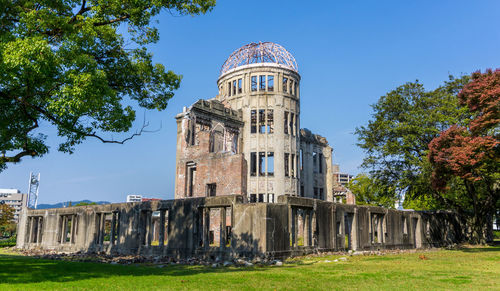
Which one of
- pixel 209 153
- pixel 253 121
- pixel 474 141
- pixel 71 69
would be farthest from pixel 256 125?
pixel 71 69

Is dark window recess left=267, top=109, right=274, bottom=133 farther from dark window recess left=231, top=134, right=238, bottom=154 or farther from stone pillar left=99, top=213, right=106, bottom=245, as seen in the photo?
stone pillar left=99, top=213, right=106, bottom=245

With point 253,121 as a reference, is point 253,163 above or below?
Result: below

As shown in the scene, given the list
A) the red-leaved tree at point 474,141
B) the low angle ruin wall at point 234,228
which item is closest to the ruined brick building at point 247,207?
the low angle ruin wall at point 234,228

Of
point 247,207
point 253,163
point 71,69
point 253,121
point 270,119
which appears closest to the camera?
point 71,69

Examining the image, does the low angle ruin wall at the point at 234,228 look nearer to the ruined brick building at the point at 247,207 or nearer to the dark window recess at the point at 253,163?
the ruined brick building at the point at 247,207

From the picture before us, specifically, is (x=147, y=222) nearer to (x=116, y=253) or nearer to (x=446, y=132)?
(x=116, y=253)

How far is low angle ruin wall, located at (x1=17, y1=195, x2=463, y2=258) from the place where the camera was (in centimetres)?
1725

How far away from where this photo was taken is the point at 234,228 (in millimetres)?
17469

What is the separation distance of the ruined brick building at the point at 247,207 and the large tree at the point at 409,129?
9.27 feet

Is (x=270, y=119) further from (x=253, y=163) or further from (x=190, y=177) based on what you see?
(x=190, y=177)

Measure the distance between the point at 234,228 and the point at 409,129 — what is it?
15.1 metres

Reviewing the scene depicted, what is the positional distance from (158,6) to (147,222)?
38.9 feet

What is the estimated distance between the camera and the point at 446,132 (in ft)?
64.8

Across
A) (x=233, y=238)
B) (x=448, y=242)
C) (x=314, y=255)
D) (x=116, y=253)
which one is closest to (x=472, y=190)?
(x=448, y=242)
